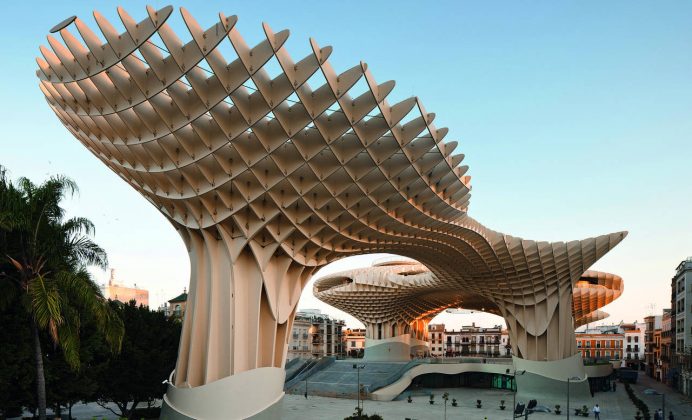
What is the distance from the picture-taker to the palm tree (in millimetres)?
21547

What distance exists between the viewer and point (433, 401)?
5694 centimetres

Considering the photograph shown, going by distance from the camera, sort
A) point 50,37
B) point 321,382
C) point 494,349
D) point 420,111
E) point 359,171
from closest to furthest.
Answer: point 50,37, point 420,111, point 359,171, point 321,382, point 494,349

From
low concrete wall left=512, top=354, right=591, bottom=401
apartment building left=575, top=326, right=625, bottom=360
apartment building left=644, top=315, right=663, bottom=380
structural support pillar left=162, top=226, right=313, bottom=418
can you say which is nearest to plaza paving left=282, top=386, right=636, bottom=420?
low concrete wall left=512, top=354, right=591, bottom=401

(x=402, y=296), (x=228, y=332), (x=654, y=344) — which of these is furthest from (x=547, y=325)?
(x=654, y=344)

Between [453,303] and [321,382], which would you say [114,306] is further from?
[453,303]

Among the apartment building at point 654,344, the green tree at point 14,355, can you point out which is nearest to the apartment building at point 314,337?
the apartment building at point 654,344

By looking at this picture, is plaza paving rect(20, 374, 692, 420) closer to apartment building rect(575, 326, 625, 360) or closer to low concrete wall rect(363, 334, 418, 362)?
low concrete wall rect(363, 334, 418, 362)

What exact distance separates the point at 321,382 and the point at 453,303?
2907 cm

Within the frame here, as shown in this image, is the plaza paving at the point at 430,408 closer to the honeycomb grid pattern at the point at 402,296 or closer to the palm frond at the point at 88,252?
the honeycomb grid pattern at the point at 402,296

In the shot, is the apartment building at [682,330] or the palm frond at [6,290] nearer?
the palm frond at [6,290]

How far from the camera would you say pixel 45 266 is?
23.5m

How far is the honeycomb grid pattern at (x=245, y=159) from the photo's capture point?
80.5ft

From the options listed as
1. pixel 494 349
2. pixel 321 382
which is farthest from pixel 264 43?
pixel 494 349

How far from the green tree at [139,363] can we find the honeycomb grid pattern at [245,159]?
6.20m
